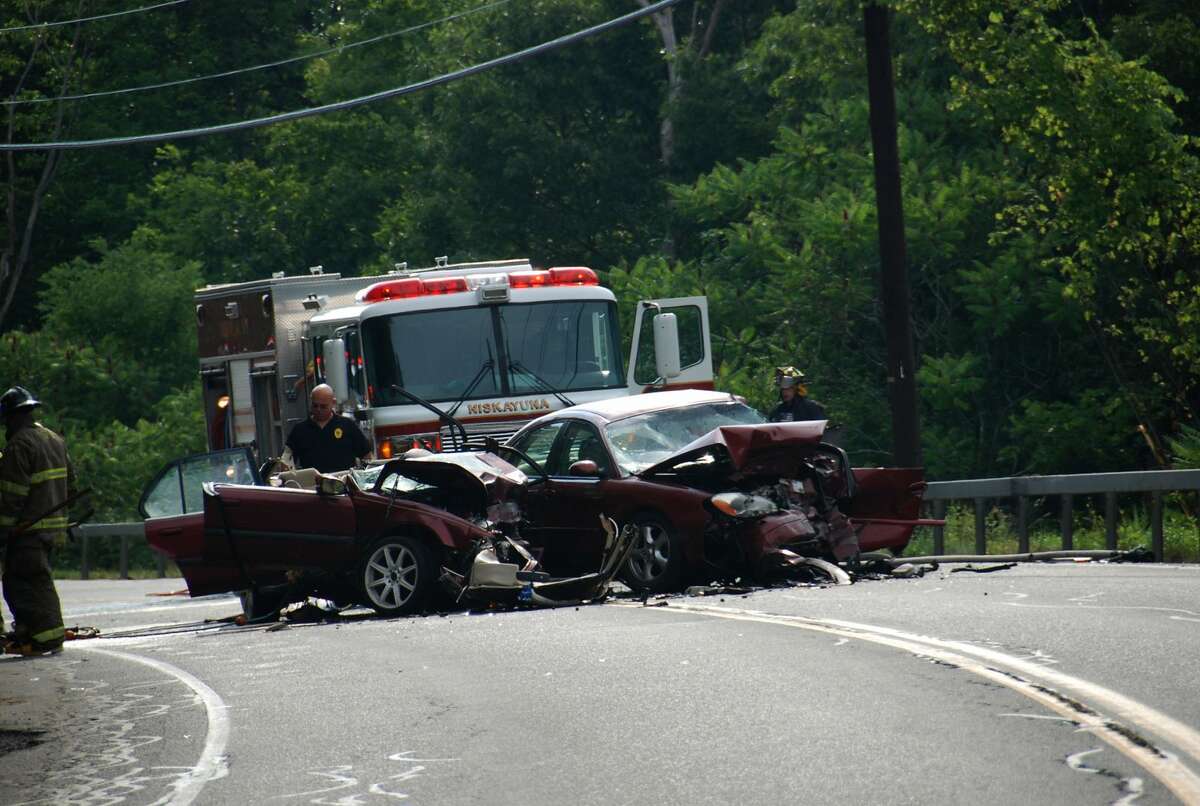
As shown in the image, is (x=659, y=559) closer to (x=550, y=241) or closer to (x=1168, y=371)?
(x=1168, y=371)

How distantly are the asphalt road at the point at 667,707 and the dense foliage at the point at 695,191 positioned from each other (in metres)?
10.2

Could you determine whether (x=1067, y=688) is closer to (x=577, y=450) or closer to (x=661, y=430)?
(x=661, y=430)

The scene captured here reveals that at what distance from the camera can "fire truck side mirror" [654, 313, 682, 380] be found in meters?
19.6

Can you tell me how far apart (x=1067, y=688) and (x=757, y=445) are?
6.03m

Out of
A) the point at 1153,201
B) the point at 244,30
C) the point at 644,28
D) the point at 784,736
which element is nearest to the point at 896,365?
the point at 1153,201

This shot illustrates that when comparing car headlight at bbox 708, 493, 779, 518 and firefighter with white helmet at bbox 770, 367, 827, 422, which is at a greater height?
firefighter with white helmet at bbox 770, 367, 827, 422

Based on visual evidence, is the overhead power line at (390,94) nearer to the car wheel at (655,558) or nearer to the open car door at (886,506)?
the open car door at (886,506)

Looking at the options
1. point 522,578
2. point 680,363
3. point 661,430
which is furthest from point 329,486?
point 680,363

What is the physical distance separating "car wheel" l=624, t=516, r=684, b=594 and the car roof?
3.72 ft

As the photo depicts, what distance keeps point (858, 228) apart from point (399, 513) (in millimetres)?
15267

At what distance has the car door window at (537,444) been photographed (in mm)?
16781

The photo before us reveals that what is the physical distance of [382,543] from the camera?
15.5m

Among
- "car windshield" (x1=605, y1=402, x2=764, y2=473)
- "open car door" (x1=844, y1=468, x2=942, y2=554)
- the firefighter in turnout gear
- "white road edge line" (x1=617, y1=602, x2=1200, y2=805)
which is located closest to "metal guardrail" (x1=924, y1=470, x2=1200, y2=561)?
"open car door" (x1=844, y1=468, x2=942, y2=554)

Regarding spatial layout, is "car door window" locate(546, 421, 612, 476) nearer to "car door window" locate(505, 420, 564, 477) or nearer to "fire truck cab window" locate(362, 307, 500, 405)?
"car door window" locate(505, 420, 564, 477)
